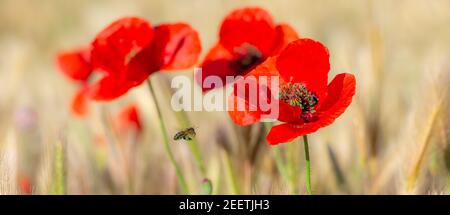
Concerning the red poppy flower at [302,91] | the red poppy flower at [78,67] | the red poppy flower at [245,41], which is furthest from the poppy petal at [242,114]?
the red poppy flower at [78,67]

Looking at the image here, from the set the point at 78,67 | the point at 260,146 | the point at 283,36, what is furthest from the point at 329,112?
the point at 78,67

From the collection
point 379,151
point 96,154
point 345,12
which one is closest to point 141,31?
point 379,151

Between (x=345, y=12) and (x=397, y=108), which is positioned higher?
(x=345, y=12)

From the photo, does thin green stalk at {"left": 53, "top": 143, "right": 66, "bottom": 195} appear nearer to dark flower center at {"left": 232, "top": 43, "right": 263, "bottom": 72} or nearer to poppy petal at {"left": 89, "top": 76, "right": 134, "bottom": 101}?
poppy petal at {"left": 89, "top": 76, "right": 134, "bottom": 101}

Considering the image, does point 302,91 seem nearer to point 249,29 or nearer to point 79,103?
point 249,29

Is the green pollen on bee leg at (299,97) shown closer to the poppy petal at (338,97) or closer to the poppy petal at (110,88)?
the poppy petal at (338,97)
